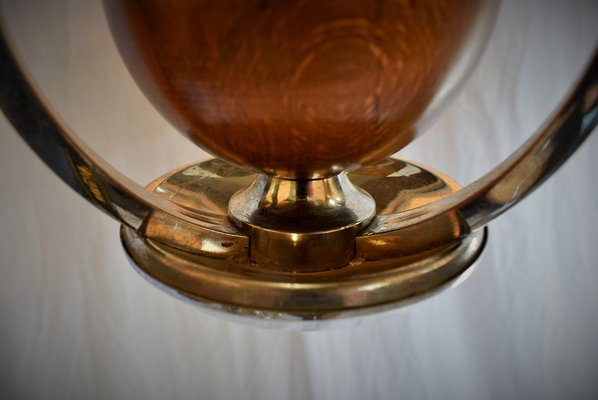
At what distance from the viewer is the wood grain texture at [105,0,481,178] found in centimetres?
17

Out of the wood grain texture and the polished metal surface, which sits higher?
the wood grain texture

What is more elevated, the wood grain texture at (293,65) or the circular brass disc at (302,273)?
the wood grain texture at (293,65)

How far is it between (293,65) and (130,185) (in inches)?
4.3

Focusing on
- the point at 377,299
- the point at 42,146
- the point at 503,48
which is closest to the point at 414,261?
the point at 377,299

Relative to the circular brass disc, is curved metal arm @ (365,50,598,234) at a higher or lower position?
higher

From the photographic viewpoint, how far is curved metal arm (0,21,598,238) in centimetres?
22

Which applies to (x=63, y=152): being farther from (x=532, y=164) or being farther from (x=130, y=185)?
(x=532, y=164)

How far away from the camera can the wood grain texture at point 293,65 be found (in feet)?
0.57

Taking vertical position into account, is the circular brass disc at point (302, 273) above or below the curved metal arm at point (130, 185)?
below

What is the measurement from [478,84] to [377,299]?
36 cm

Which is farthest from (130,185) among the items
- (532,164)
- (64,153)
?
(532,164)

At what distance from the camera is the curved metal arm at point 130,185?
22 centimetres

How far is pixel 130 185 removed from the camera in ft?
0.87

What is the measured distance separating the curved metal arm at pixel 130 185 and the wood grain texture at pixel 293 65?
44mm
